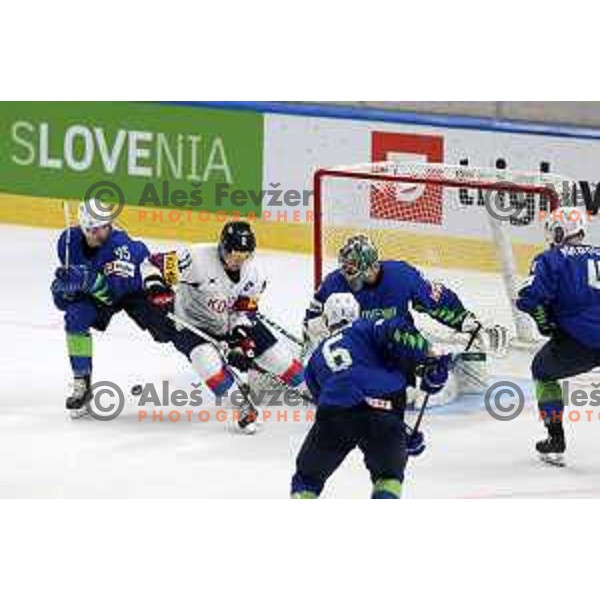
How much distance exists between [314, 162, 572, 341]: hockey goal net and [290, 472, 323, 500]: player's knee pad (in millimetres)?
1635

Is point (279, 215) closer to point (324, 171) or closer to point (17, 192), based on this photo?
point (17, 192)

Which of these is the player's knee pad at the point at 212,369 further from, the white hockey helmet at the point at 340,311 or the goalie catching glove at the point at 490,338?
the white hockey helmet at the point at 340,311

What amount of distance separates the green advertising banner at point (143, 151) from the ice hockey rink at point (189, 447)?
1.14 metres

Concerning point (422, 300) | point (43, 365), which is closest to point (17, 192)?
point (43, 365)

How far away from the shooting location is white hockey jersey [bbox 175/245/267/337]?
5.70m

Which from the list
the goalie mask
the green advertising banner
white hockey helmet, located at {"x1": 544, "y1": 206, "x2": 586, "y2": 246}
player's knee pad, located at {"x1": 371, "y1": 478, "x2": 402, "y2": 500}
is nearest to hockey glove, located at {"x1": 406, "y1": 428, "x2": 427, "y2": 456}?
player's knee pad, located at {"x1": 371, "y1": 478, "x2": 402, "y2": 500}

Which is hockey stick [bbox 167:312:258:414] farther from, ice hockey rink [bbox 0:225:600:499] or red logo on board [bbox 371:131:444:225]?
red logo on board [bbox 371:131:444:225]

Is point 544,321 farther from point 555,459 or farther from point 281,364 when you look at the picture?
point 281,364

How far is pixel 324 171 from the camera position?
608 cm

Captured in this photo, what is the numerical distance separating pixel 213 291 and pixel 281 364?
0.30 m

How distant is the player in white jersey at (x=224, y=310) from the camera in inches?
224
